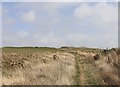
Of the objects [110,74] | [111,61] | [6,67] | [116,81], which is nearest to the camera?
[116,81]

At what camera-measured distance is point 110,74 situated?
2231 centimetres

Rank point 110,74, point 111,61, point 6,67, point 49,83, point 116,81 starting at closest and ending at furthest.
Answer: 1. point 49,83
2. point 116,81
3. point 110,74
4. point 6,67
5. point 111,61

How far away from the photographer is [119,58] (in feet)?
103

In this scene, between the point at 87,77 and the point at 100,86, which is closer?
the point at 100,86

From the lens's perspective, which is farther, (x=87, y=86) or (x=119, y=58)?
(x=119, y=58)

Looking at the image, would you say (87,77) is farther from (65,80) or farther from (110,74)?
(65,80)

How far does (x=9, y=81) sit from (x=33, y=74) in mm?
2033

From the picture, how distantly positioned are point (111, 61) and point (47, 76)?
34.5 ft

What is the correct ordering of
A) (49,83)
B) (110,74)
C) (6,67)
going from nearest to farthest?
(49,83) < (110,74) < (6,67)

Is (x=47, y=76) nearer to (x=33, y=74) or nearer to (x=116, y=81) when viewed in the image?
(x=33, y=74)

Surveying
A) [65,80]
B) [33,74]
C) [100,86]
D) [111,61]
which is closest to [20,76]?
[33,74]

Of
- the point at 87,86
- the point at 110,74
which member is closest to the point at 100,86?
the point at 87,86

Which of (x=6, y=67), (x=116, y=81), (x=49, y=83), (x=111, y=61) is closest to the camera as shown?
(x=49, y=83)

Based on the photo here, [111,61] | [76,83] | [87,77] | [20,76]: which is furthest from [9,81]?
[111,61]
